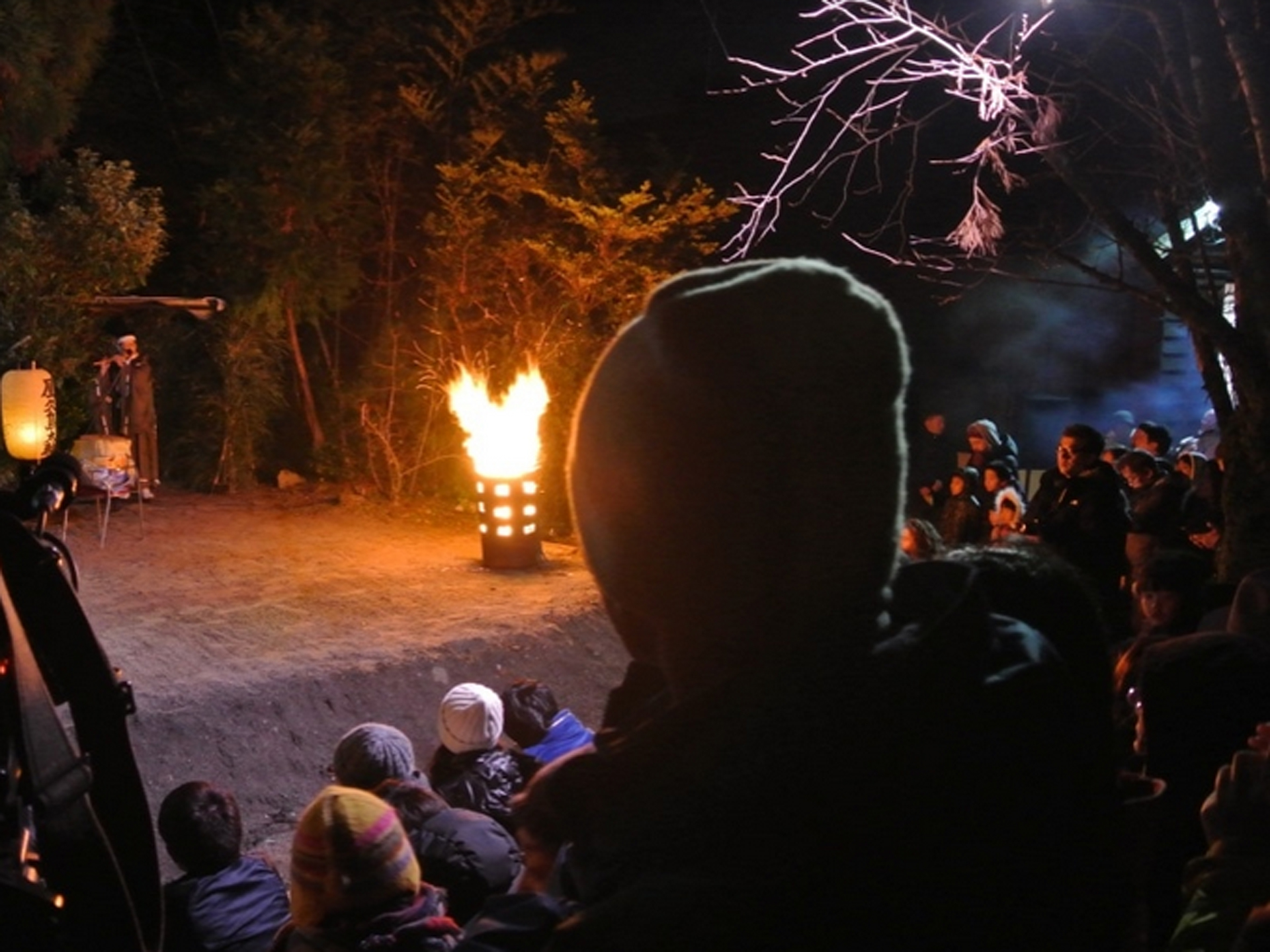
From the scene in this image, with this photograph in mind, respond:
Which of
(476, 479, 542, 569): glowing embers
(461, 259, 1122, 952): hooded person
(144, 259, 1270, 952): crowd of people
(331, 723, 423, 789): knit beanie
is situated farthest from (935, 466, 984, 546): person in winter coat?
(461, 259, 1122, 952): hooded person

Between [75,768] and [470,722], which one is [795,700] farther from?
[470,722]

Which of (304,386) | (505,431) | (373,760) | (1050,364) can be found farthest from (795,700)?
(1050,364)

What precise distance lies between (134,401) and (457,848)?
35.7 ft

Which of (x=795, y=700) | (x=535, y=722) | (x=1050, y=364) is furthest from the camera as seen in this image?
(x=1050, y=364)

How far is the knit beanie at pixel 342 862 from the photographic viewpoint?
2.79m

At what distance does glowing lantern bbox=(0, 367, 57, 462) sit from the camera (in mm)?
9023

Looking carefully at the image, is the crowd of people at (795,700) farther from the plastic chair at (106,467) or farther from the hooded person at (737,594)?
the plastic chair at (106,467)

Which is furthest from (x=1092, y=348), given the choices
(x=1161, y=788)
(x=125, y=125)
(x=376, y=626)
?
(x=1161, y=788)

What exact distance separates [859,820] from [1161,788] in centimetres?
70

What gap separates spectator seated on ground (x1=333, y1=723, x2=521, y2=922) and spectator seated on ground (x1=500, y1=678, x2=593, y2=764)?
100 centimetres

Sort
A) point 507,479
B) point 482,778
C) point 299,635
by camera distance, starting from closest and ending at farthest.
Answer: point 482,778
point 299,635
point 507,479

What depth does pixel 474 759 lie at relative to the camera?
15.9ft

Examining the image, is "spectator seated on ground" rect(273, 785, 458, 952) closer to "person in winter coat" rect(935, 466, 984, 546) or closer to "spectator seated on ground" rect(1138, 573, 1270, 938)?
"spectator seated on ground" rect(1138, 573, 1270, 938)

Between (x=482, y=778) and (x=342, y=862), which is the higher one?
(x=342, y=862)
